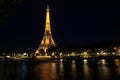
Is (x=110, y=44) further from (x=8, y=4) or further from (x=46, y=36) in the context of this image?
(x=8, y=4)

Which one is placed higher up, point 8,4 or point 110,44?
point 110,44

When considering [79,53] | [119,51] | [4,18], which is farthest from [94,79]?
[79,53]

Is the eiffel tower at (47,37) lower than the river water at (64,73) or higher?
higher

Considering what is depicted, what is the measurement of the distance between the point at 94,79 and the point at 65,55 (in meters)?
90.5

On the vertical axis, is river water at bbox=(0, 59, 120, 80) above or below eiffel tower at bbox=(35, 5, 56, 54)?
below

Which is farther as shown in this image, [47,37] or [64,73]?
[47,37]

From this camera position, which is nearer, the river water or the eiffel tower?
the river water

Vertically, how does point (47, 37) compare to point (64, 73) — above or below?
above

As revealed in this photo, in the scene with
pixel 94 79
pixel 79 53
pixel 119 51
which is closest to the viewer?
pixel 94 79

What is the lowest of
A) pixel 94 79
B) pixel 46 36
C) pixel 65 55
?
pixel 94 79

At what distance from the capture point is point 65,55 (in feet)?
401

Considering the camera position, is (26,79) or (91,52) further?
(91,52)

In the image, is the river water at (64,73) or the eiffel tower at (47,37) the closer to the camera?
the river water at (64,73)

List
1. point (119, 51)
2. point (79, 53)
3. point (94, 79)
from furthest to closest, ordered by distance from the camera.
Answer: point (79, 53) → point (119, 51) → point (94, 79)
